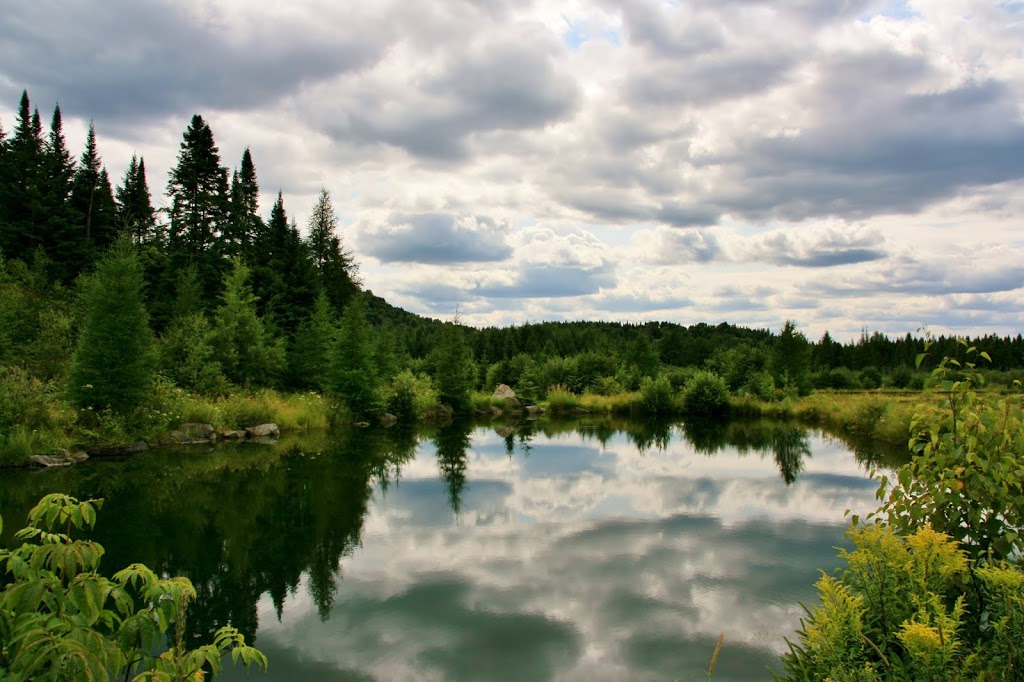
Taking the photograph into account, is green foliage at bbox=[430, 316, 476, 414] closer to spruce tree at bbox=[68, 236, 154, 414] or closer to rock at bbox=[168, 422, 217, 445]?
rock at bbox=[168, 422, 217, 445]

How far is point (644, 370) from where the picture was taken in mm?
44750

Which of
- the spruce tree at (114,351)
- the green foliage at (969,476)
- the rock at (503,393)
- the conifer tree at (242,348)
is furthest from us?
the rock at (503,393)

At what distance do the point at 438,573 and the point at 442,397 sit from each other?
26.1m

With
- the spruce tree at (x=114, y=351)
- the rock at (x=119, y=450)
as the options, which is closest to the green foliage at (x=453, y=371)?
the spruce tree at (x=114, y=351)

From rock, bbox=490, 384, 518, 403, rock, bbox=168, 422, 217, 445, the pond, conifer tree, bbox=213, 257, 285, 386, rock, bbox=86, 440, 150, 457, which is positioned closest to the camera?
the pond

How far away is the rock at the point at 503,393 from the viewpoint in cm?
3826

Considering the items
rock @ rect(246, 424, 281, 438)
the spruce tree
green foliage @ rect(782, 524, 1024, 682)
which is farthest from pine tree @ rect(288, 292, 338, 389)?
green foliage @ rect(782, 524, 1024, 682)

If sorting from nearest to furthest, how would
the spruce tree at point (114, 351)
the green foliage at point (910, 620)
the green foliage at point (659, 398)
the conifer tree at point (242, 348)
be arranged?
the green foliage at point (910, 620), the spruce tree at point (114, 351), the conifer tree at point (242, 348), the green foliage at point (659, 398)

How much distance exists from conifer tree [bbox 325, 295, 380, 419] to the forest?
0.22 feet

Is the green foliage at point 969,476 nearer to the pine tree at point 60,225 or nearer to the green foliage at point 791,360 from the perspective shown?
the green foliage at point 791,360

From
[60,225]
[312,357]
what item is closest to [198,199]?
[60,225]

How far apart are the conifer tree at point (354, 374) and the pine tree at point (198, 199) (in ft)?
50.3

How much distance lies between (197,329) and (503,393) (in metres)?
19.6

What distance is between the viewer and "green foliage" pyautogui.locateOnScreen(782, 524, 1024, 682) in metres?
2.68
